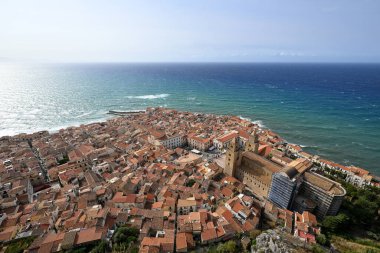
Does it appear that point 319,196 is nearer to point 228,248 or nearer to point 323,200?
point 323,200

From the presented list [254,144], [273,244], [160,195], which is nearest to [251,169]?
[254,144]

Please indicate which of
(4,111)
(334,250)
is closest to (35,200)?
(334,250)

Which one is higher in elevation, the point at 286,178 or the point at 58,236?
the point at 286,178

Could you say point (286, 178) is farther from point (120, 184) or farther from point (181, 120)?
point (181, 120)

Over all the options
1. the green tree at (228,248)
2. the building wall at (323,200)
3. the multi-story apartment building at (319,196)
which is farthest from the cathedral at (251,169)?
the green tree at (228,248)

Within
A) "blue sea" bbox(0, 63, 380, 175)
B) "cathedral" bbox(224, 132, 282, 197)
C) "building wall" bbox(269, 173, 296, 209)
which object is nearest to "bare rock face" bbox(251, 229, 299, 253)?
"building wall" bbox(269, 173, 296, 209)

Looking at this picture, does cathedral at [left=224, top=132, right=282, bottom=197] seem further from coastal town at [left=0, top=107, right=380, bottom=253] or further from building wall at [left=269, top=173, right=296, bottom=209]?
building wall at [left=269, top=173, right=296, bottom=209]

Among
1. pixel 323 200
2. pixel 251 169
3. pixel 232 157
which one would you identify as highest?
pixel 232 157
